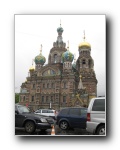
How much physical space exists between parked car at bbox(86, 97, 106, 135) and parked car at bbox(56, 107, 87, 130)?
0.64m

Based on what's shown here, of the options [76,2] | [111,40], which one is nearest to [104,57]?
[111,40]

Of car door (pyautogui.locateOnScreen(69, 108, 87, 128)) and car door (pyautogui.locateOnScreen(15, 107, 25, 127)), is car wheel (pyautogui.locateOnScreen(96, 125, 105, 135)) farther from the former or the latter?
car door (pyautogui.locateOnScreen(15, 107, 25, 127))

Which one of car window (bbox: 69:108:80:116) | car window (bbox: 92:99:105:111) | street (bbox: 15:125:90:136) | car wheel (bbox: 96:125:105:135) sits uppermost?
car window (bbox: 92:99:105:111)

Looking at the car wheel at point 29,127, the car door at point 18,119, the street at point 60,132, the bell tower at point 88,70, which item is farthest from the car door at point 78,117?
the bell tower at point 88,70

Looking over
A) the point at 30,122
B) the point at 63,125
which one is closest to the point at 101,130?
the point at 63,125

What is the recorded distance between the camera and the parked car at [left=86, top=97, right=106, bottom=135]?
7.08 meters

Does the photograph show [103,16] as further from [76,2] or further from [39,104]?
[39,104]

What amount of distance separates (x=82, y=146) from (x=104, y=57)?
2.46 meters

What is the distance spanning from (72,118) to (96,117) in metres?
1.01

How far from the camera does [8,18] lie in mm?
7590

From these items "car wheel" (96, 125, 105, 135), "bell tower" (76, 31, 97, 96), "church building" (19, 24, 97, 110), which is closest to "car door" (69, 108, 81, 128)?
"car wheel" (96, 125, 105, 135)

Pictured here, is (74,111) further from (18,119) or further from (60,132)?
(18,119)


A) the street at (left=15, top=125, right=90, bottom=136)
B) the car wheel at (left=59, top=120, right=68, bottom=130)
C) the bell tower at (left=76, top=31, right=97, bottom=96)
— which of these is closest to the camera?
the street at (left=15, top=125, right=90, bottom=136)

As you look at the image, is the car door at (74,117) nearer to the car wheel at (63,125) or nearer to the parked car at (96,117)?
the car wheel at (63,125)
